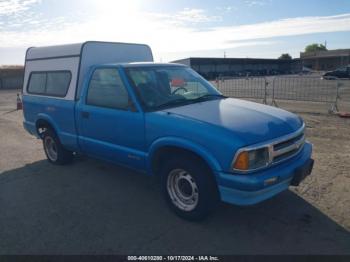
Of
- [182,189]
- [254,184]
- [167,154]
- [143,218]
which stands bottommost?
[143,218]

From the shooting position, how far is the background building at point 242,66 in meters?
68.4

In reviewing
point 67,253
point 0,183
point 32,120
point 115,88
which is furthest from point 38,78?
point 67,253

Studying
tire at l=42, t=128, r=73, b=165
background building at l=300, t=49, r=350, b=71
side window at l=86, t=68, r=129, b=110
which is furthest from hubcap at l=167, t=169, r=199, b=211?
background building at l=300, t=49, r=350, b=71

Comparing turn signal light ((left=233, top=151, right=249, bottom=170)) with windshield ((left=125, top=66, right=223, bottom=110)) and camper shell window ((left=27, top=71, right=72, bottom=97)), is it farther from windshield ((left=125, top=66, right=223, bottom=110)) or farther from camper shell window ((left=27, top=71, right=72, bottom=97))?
camper shell window ((left=27, top=71, right=72, bottom=97))

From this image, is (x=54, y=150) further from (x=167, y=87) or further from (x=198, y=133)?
(x=198, y=133)

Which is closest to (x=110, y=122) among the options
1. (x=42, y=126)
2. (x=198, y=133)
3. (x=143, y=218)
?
(x=143, y=218)

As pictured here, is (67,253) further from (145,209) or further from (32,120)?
(32,120)

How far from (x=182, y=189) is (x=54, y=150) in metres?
3.43

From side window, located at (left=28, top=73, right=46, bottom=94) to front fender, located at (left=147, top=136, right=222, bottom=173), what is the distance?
338 centimetres

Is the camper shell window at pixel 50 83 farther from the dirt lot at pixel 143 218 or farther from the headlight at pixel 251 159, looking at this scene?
the headlight at pixel 251 159

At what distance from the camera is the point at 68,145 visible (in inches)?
224

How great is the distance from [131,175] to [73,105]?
1552 millimetres

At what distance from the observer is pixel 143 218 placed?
407cm

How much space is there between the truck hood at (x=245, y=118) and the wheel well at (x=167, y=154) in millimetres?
405
